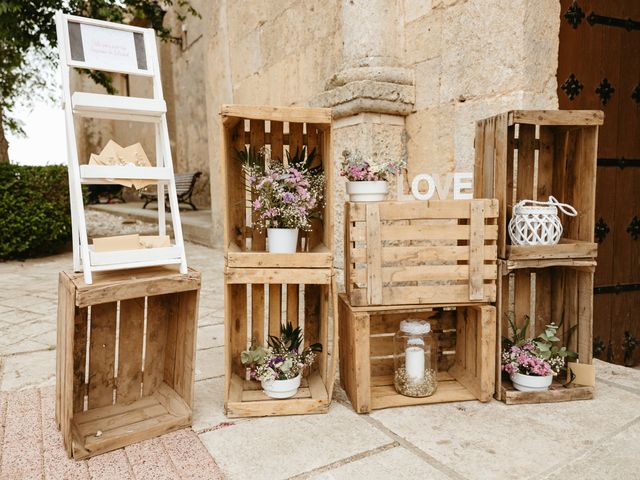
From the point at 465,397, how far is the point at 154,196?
10.0 m

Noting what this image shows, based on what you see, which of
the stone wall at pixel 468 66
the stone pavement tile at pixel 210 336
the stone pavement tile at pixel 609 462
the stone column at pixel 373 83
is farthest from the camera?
the stone column at pixel 373 83

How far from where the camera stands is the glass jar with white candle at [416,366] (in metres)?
2.50

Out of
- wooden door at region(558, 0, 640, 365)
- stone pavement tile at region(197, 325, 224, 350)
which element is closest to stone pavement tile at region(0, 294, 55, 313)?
stone pavement tile at region(197, 325, 224, 350)

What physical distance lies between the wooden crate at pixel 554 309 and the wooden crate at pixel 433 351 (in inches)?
3.8

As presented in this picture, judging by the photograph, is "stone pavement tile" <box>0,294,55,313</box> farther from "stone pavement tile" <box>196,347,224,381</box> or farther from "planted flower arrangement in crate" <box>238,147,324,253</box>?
"planted flower arrangement in crate" <box>238,147,324,253</box>

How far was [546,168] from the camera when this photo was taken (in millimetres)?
2787

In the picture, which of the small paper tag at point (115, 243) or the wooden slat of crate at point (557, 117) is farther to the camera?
the wooden slat of crate at point (557, 117)

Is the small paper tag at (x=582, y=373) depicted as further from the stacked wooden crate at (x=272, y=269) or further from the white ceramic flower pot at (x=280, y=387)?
the white ceramic flower pot at (x=280, y=387)

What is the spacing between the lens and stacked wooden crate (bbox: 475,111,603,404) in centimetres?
246

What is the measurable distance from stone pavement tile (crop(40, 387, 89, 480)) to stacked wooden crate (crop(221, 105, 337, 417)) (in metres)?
0.66

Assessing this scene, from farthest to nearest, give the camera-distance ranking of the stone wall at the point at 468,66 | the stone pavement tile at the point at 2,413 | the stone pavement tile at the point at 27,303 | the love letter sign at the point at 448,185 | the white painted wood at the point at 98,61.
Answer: the stone pavement tile at the point at 27,303, the love letter sign at the point at 448,185, the stone wall at the point at 468,66, the stone pavement tile at the point at 2,413, the white painted wood at the point at 98,61

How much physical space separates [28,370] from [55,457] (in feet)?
3.78

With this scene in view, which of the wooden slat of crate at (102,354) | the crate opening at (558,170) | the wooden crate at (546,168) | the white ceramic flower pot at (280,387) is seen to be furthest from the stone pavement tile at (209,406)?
the crate opening at (558,170)

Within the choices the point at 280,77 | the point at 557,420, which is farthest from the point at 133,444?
the point at 280,77
